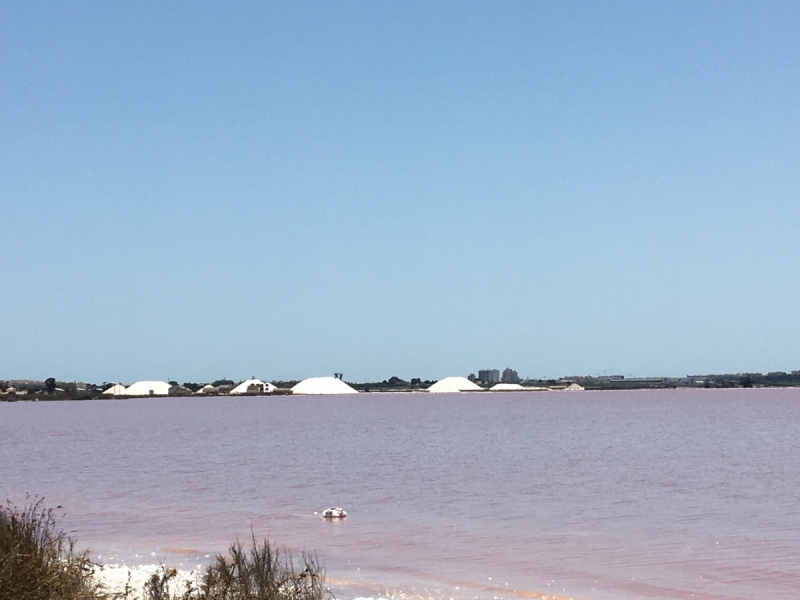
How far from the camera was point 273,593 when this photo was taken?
35.6 feet

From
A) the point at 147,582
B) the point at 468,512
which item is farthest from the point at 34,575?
the point at 468,512

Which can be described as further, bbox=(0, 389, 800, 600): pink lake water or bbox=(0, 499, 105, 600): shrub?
bbox=(0, 389, 800, 600): pink lake water

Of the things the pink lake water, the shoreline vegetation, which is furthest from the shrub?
the pink lake water

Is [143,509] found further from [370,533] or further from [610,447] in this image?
[610,447]

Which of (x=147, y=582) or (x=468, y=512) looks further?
(x=468, y=512)

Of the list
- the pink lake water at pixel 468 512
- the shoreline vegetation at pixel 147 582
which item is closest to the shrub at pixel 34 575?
the shoreline vegetation at pixel 147 582

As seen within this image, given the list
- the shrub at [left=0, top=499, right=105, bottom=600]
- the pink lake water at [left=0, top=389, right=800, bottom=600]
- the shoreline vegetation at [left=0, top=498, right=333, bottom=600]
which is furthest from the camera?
the pink lake water at [left=0, top=389, right=800, bottom=600]

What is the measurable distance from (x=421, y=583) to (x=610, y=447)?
136ft

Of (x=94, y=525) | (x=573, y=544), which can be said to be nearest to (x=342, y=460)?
(x=94, y=525)

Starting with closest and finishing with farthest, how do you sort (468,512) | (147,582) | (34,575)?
(34,575), (147,582), (468,512)

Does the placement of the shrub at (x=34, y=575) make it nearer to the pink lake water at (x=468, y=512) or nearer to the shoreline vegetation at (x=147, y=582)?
the shoreline vegetation at (x=147, y=582)

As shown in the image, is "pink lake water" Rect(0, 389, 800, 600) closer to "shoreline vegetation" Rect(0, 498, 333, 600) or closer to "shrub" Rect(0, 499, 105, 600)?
"shoreline vegetation" Rect(0, 498, 333, 600)

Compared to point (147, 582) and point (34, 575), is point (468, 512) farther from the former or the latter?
point (34, 575)

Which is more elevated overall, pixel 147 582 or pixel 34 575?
pixel 34 575
